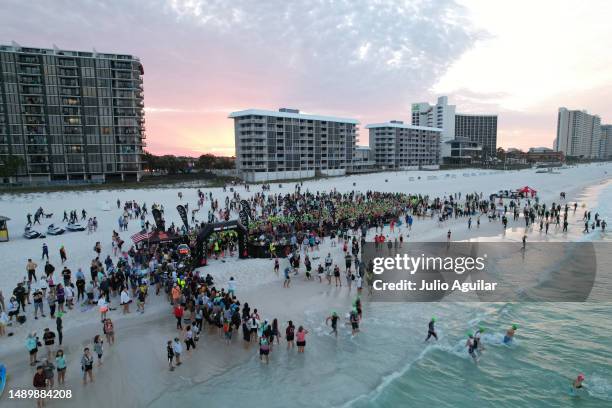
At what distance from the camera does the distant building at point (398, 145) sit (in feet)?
396

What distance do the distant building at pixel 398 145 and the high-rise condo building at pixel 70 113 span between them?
77161 millimetres

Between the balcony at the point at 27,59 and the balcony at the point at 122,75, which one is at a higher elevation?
the balcony at the point at 27,59

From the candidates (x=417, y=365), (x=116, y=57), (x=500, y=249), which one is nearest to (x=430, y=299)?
(x=417, y=365)

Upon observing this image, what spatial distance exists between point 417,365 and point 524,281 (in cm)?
1145

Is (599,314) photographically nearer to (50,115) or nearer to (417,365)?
(417,365)

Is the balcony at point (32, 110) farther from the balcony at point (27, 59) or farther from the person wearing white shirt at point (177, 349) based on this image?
the person wearing white shirt at point (177, 349)

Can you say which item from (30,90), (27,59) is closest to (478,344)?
(30,90)

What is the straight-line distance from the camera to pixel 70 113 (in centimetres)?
6562

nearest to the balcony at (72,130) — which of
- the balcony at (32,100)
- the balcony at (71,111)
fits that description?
the balcony at (71,111)

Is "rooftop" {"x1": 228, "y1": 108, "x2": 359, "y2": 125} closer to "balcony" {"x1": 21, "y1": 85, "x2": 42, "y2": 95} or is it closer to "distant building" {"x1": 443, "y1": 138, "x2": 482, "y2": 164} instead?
"balcony" {"x1": 21, "y1": 85, "x2": 42, "y2": 95}

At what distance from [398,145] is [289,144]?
5083 centimetres

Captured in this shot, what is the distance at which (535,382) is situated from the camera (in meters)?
11.6

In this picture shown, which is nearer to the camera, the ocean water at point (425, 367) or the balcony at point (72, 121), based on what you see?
the ocean water at point (425, 367)

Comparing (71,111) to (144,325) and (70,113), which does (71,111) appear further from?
(144,325)
